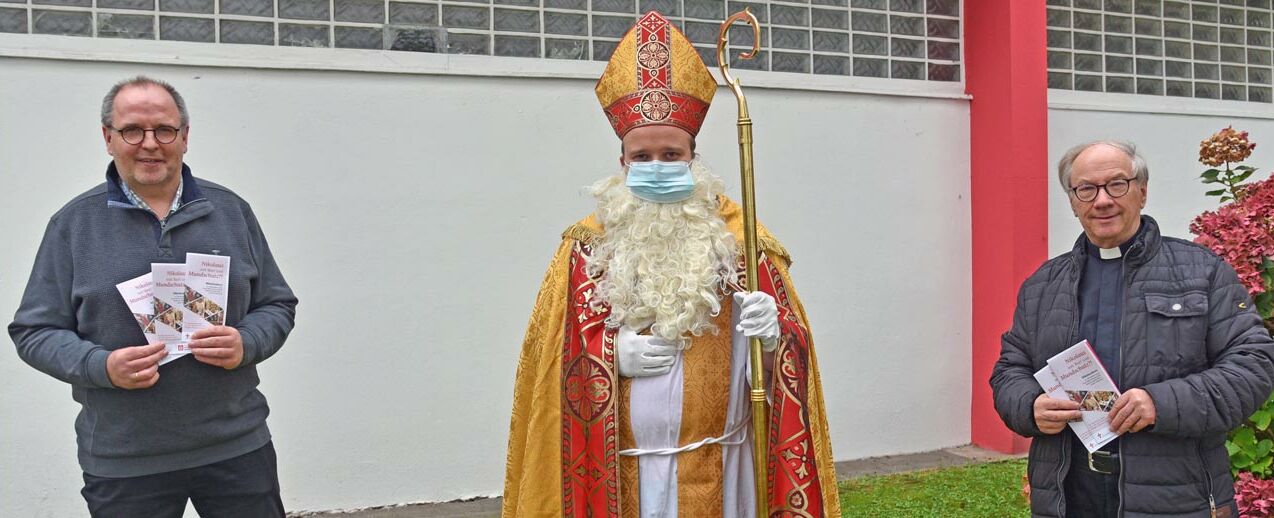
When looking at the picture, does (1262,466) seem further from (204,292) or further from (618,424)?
(204,292)

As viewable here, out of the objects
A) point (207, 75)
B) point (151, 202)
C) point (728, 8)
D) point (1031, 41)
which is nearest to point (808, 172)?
point (728, 8)

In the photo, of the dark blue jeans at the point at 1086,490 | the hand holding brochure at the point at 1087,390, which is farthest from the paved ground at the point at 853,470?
the hand holding brochure at the point at 1087,390

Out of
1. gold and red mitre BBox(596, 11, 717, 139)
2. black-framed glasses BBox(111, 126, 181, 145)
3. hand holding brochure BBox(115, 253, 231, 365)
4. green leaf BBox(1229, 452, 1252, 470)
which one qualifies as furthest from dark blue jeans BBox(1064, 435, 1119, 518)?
black-framed glasses BBox(111, 126, 181, 145)

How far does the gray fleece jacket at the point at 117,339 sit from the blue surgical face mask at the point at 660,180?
1223 mm

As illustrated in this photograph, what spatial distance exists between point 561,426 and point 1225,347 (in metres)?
1.86

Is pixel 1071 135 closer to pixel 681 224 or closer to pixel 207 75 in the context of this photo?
pixel 681 224

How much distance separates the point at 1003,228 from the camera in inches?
269

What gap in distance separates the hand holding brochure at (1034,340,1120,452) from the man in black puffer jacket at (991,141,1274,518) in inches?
1.3

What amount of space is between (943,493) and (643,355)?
3.62m

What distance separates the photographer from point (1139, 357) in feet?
9.37

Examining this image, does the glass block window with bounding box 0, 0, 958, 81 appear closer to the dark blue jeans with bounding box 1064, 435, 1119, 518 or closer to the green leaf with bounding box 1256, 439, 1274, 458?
the green leaf with bounding box 1256, 439, 1274, 458

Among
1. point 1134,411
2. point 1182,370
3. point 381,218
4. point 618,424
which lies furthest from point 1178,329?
point 381,218

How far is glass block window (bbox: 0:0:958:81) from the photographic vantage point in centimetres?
539

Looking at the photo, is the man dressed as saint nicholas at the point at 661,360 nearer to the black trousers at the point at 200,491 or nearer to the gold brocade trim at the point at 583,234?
the gold brocade trim at the point at 583,234
